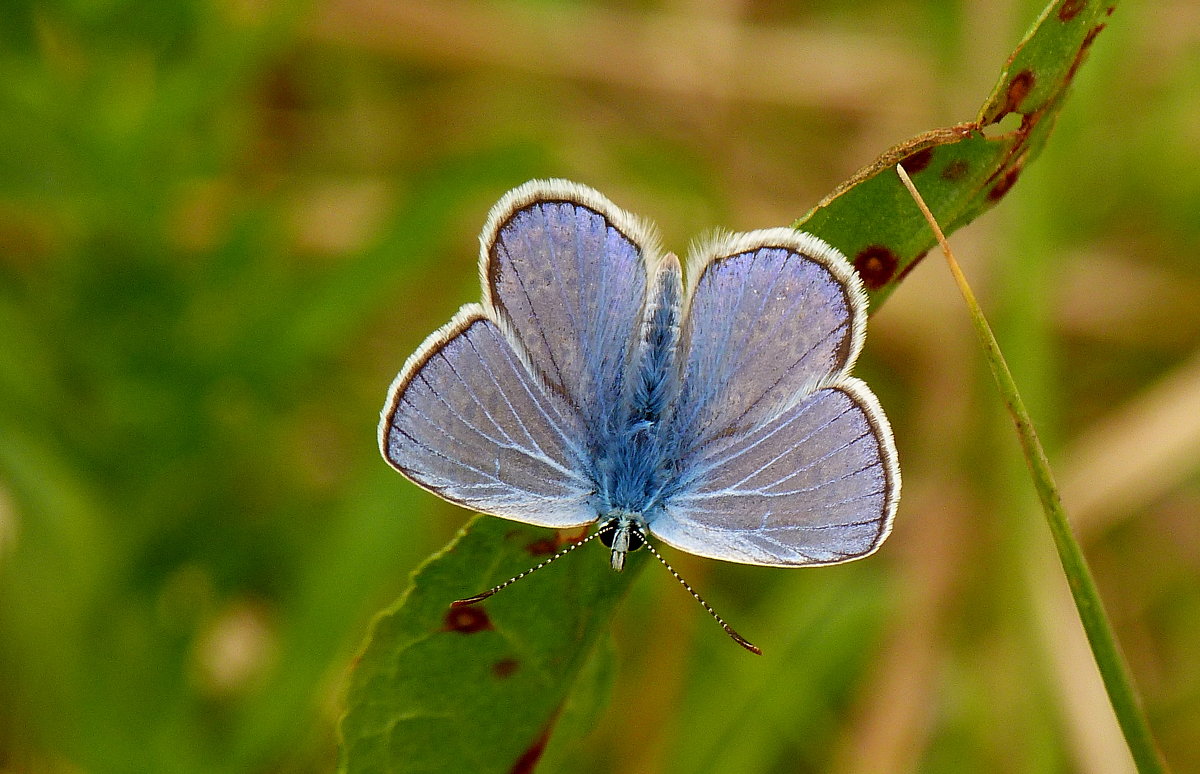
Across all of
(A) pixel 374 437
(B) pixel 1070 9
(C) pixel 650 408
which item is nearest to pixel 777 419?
(C) pixel 650 408

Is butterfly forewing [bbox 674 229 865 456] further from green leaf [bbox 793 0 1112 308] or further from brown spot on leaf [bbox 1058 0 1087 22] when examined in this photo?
brown spot on leaf [bbox 1058 0 1087 22]

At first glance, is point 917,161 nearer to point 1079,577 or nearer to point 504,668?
point 1079,577

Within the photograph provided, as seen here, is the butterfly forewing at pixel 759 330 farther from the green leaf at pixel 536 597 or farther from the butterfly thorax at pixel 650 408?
the green leaf at pixel 536 597

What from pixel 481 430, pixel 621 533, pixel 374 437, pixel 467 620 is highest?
pixel 374 437

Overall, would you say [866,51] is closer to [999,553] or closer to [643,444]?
[999,553]

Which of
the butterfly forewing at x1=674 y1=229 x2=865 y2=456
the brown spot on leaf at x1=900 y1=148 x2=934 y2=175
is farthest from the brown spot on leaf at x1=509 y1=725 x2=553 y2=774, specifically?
the brown spot on leaf at x1=900 y1=148 x2=934 y2=175

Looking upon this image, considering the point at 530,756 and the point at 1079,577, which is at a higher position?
the point at 1079,577
